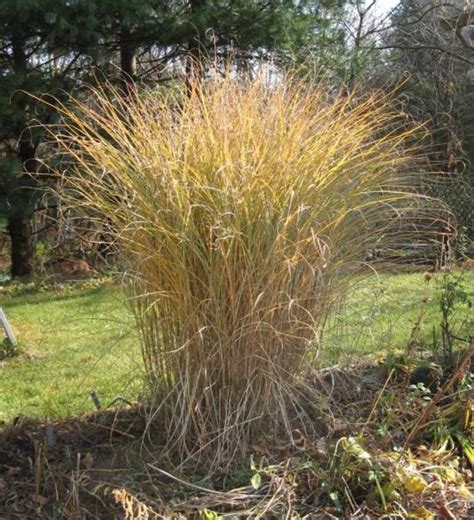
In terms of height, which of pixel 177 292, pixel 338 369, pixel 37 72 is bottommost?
pixel 338 369

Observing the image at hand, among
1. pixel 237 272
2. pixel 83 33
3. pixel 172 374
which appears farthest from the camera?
pixel 83 33

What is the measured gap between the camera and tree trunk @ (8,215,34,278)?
1016 cm

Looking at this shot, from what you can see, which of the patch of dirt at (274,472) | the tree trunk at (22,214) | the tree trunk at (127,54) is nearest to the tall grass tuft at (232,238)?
the patch of dirt at (274,472)

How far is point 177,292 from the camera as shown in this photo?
2508mm

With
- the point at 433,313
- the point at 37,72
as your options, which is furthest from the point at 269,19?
the point at 433,313

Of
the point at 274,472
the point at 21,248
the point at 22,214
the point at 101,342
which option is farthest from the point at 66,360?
the point at 21,248

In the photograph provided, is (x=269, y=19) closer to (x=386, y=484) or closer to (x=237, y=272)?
(x=237, y=272)

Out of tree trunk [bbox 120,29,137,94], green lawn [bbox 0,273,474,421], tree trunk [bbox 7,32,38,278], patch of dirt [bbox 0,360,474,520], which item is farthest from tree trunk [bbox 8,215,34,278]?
patch of dirt [bbox 0,360,474,520]

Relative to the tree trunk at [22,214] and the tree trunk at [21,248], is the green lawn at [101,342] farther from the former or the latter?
the tree trunk at [21,248]

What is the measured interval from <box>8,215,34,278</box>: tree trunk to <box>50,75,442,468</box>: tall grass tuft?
7886 millimetres

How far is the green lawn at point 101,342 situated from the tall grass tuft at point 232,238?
0.86ft

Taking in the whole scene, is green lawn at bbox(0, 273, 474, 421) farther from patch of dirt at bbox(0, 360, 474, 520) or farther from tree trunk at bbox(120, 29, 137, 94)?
tree trunk at bbox(120, 29, 137, 94)

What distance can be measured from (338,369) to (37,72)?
645cm

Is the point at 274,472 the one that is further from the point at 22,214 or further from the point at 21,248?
the point at 21,248
